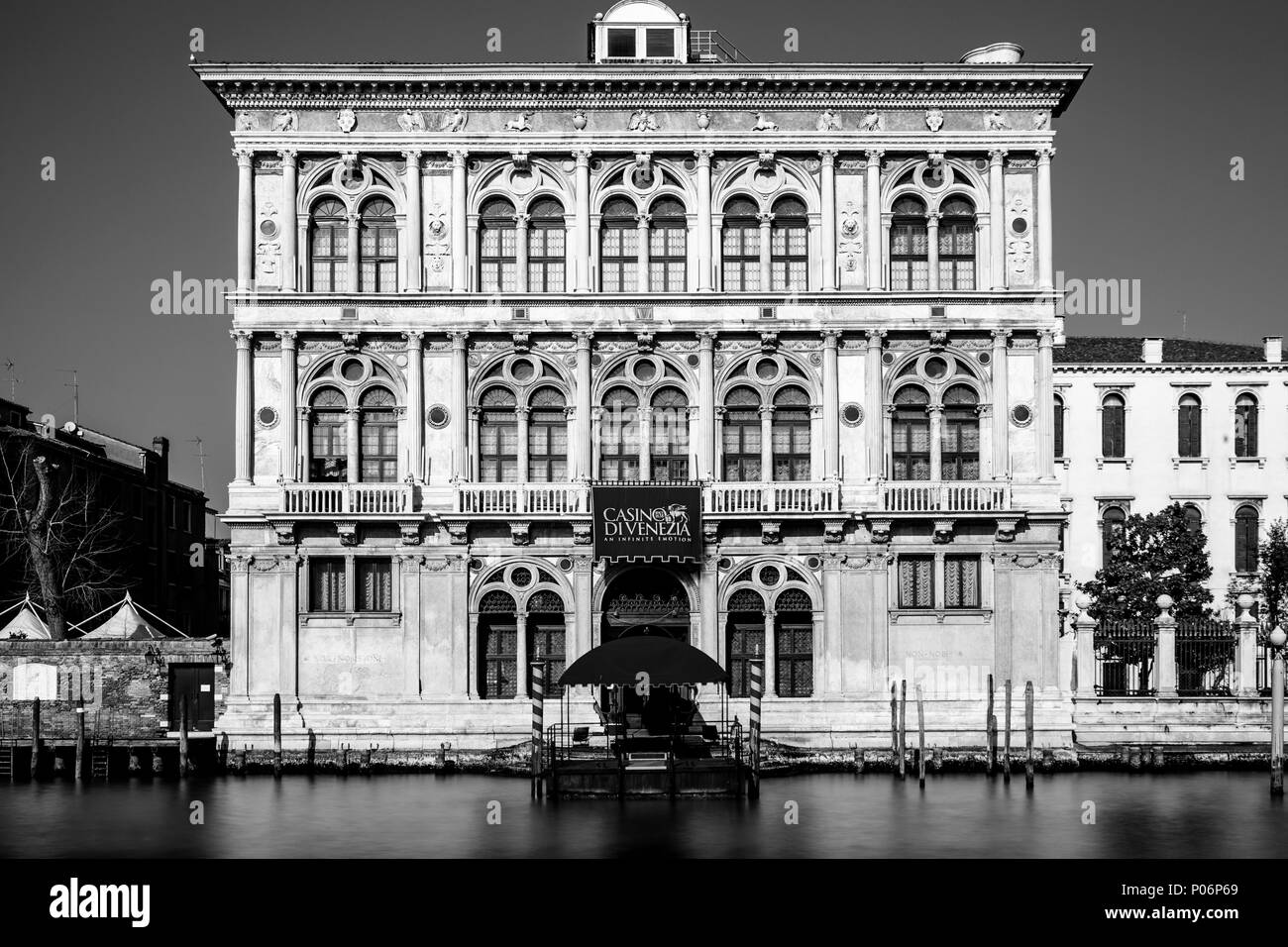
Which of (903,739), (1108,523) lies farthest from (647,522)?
(1108,523)

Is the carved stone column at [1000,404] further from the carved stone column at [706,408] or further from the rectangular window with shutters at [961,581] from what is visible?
the carved stone column at [706,408]

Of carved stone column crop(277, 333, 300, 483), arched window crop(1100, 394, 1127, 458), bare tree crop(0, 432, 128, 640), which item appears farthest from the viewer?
arched window crop(1100, 394, 1127, 458)

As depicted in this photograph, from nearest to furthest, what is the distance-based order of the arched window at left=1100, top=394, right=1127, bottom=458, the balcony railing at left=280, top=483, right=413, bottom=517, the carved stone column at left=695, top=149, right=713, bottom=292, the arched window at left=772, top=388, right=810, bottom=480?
1. the balcony railing at left=280, top=483, right=413, bottom=517
2. the carved stone column at left=695, top=149, right=713, bottom=292
3. the arched window at left=772, top=388, right=810, bottom=480
4. the arched window at left=1100, top=394, right=1127, bottom=458

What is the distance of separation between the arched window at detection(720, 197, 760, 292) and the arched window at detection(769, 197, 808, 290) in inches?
17.9

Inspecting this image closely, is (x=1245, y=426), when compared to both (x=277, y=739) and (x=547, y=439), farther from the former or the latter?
(x=277, y=739)

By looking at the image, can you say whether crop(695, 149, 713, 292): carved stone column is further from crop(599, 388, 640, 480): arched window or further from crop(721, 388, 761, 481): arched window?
crop(599, 388, 640, 480): arched window

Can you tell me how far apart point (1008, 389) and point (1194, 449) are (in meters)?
18.2

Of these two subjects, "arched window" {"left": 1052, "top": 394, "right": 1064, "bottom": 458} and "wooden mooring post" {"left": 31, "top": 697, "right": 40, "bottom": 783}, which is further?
"arched window" {"left": 1052, "top": 394, "right": 1064, "bottom": 458}

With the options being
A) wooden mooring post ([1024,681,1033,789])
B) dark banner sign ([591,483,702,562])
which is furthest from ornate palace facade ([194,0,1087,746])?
wooden mooring post ([1024,681,1033,789])

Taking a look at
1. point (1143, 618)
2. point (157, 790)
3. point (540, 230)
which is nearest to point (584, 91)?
point (540, 230)

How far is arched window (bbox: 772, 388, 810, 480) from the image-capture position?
44625 mm

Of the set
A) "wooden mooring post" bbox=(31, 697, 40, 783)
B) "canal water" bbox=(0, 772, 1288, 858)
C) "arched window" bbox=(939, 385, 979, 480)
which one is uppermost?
"arched window" bbox=(939, 385, 979, 480)

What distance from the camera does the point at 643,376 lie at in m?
44.5
